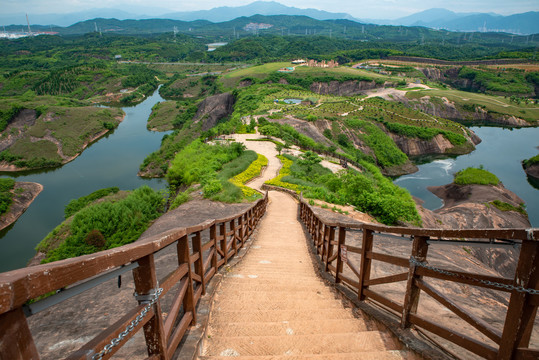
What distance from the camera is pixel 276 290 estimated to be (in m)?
5.12

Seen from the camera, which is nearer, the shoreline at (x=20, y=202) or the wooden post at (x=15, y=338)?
the wooden post at (x=15, y=338)

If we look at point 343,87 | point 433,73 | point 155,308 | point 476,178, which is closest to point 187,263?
point 155,308

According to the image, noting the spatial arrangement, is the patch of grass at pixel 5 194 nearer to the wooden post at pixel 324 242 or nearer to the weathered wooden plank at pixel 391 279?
the wooden post at pixel 324 242

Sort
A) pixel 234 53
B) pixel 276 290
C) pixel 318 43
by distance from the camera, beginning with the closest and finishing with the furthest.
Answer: pixel 276 290
pixel 234 53
pixel 318 43

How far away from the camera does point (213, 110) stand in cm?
6269

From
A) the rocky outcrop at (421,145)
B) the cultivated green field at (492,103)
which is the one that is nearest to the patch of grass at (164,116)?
the rocky outcrop at (421,145)

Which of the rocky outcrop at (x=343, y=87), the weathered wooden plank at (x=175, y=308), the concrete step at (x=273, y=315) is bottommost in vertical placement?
the rocky outcrop at (x=343, y=87)

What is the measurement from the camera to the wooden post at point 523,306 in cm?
234

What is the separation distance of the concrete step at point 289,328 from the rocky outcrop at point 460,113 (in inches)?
3021

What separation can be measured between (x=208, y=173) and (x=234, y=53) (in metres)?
140

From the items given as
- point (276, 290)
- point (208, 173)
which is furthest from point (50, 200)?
point (276, 290)

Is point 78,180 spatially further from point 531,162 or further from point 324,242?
point 531,162

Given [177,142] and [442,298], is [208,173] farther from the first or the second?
[177,142]

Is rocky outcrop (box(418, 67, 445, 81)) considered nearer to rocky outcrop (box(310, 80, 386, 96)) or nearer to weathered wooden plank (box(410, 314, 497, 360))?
rocky outcrop (box(310, 80, 386, 96))
